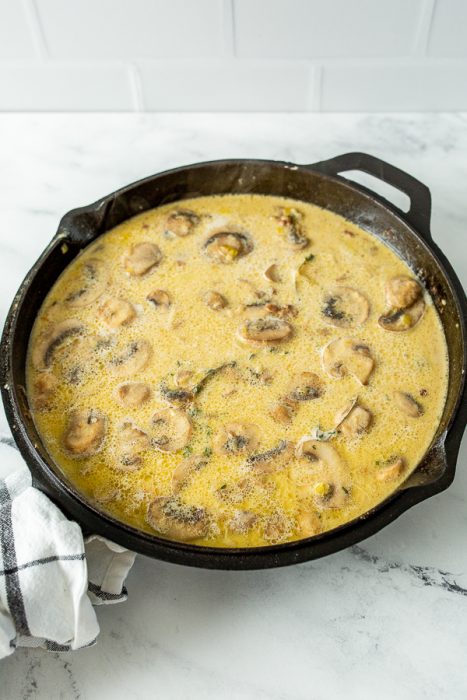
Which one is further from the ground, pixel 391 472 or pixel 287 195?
pixel 287 195

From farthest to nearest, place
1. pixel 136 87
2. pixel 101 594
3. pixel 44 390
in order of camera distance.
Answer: pixel 136 87, pixel 44 390, pixel 101 594

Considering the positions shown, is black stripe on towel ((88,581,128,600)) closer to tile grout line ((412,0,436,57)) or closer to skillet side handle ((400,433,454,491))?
skillet side handle ((400,433,454,491))

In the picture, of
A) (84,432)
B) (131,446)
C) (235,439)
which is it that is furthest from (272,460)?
(84,432)

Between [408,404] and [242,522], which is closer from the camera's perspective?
[242,522]

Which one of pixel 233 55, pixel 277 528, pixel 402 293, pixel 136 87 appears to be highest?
pixel 233 55

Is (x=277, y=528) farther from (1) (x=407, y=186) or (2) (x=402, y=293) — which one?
(1) (x=407, y=186)

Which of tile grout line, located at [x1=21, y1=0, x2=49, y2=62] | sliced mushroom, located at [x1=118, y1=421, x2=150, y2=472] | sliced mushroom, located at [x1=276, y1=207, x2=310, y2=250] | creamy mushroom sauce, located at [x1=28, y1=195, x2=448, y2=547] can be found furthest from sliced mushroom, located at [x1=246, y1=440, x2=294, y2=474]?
tile grout line, located at [x1=21, y1=0, x2=49, y2=62]
